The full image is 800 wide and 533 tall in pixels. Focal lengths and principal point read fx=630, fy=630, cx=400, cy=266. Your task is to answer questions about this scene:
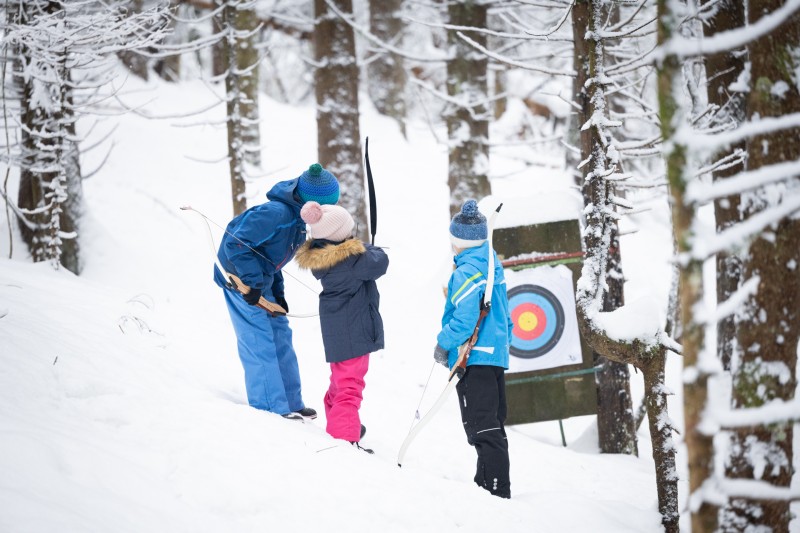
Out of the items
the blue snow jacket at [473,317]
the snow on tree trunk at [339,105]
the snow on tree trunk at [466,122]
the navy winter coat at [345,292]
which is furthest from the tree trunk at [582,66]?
the snow on tree trunk at [339,105]

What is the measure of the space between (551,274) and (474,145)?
276 centimetres

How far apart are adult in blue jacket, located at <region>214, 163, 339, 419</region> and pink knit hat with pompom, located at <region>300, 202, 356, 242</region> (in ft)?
0.55

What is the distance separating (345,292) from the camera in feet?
11.6

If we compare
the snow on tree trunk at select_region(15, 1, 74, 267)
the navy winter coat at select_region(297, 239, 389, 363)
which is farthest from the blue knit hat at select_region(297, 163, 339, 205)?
the snow on tree trunk at select_region(15, 1, 74, 267)

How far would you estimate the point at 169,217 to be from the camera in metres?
8.58

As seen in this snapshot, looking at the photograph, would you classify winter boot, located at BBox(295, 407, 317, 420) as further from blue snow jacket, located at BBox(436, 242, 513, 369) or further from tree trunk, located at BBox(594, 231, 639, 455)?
tree trunk, located at BBox(594, 231, 639, 455)

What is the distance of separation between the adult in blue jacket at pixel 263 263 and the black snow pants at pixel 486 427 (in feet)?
3.37

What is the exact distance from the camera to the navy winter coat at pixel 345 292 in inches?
137

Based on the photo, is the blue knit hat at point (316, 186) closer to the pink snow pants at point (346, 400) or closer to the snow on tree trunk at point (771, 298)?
the pink snow pants at point (346, 400)

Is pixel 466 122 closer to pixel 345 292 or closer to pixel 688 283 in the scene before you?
pixel 345 292

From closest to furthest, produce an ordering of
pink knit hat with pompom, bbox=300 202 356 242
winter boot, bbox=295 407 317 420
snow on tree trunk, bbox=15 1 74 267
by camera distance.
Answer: pink knit hat with pompom, bbox=300 202 356 242 → winter boot, bbox=295 407 317 420 → snow on tree trunk, bbox=15 1 74 267

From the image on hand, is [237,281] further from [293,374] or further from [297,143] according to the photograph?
[297,143]

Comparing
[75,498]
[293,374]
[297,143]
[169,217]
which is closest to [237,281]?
[293,374]

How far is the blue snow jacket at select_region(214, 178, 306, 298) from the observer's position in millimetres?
3523
